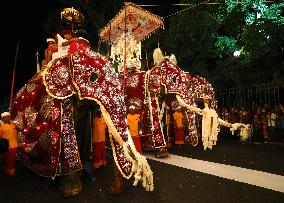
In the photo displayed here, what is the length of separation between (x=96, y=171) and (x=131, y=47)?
5015mm

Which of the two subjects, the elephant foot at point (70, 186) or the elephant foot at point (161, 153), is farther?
the elephant foot at point (161, 153)

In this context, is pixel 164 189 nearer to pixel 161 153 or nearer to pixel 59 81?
pixel 59 81

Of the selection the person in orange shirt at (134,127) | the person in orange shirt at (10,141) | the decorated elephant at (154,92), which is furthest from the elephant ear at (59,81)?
the decorated elephant at (154,92)

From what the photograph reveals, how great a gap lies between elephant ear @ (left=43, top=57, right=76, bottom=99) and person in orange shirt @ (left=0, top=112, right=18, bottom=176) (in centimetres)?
213

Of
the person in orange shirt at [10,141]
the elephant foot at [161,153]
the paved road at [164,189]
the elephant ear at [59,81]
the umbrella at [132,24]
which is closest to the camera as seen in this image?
the paved road at [164,189]

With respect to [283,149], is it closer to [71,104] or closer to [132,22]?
[132,22]

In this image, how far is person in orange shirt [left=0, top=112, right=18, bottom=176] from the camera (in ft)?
21.7

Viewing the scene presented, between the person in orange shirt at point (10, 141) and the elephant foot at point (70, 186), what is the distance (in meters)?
2.06

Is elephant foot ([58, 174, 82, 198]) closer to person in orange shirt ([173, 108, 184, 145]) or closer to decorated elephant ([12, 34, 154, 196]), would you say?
decorated elephant ([12, 34, 154, 196])

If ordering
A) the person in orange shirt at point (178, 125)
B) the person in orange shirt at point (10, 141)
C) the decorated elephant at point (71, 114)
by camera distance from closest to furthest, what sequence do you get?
the decorated elephant at point (71, 114), the person in orange shirt at point (10, 141), the person in orange shirt at point (178, 125)

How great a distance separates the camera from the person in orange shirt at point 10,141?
6.63 meters

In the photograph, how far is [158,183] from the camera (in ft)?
18.0

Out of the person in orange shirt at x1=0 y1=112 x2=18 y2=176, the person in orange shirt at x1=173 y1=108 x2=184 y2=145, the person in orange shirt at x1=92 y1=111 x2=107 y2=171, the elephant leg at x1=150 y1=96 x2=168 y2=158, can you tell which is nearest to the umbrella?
the elephant leg at x1=150 y1=96 x2=168 y2=158

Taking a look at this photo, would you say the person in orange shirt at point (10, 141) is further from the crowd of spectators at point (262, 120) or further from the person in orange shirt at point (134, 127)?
the crowd of spectators at point (262, 120)
